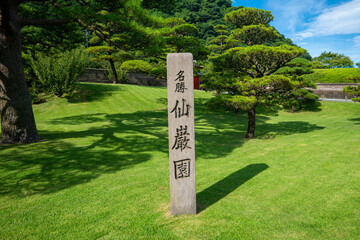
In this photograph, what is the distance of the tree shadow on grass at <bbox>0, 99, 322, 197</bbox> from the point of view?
19.0 ft

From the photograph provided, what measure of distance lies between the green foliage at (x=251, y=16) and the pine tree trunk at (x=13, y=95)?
12.9 meters

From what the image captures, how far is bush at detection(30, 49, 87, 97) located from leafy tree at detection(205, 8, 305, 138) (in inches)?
463

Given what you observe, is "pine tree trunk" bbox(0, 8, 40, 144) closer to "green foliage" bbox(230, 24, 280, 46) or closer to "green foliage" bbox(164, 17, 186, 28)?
"green foliage" bbox(230, 24, 280, 46)

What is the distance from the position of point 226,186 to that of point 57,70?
16.0 meters

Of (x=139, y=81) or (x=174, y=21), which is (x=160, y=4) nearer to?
(x=174, y=21)

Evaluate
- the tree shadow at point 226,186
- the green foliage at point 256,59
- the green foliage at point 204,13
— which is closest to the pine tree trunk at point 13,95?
the tree shadow at point 226,186

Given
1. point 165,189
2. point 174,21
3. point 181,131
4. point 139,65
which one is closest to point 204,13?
point 139,65

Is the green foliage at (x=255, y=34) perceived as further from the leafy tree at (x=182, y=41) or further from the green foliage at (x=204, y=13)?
the green foliage at (x=204, y=13)

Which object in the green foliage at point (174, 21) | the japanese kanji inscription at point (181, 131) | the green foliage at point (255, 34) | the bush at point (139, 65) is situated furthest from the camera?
the bush at point (139, 65)

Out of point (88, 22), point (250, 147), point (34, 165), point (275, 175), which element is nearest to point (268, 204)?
point (275, 175)

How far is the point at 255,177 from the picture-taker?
233 inches

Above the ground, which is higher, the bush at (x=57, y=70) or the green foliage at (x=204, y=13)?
the green foliage at (x=204, y=13)

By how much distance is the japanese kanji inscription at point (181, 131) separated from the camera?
4.12 m

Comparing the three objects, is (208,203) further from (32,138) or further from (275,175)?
(32,138)
